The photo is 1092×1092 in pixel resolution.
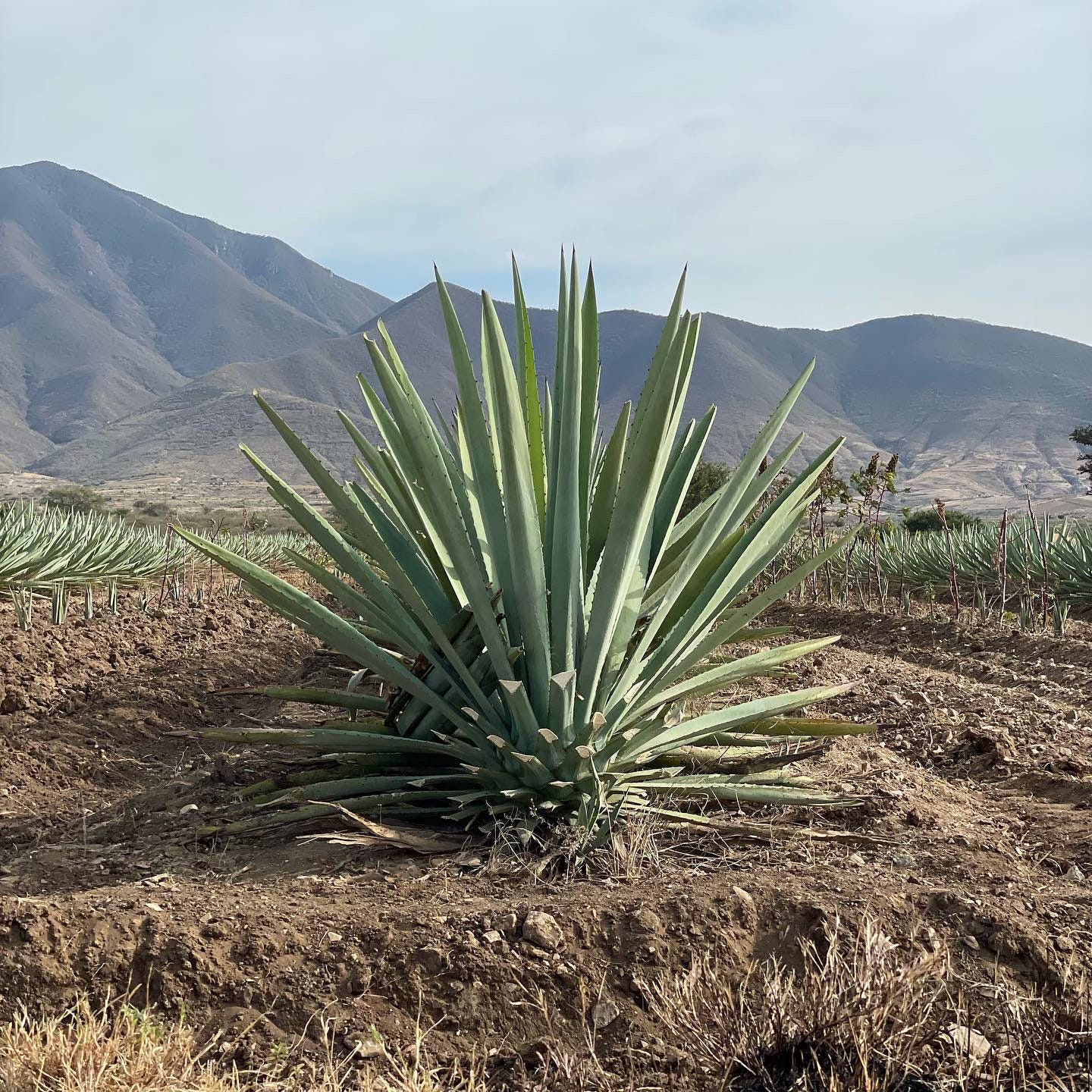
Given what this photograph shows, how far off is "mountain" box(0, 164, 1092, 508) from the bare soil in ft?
191

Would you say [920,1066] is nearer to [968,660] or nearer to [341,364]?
[968,660]

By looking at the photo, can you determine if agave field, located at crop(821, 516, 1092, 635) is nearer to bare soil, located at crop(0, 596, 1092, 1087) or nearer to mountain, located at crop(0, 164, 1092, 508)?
bare soil, located at crop(0, 596, 1092, 1087)

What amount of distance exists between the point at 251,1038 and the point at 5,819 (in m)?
1.99

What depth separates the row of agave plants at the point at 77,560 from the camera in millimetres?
7937

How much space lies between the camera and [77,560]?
31.2 feet

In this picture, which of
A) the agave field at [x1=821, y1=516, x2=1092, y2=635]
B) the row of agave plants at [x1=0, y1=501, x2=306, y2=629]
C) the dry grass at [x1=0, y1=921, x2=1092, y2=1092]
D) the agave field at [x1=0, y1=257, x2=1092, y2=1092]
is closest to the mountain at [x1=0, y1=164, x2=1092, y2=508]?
the agave field at [x1=821, y1=516, x2=1092, y2=635]

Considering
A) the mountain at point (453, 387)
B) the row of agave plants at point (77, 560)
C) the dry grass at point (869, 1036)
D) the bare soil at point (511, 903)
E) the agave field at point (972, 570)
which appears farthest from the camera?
the mountain at point (453, 387)

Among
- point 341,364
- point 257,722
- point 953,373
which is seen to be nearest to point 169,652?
point 257,722

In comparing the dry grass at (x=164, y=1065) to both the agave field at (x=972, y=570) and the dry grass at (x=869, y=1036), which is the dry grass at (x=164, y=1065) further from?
the agave field at (x=972, y=570)

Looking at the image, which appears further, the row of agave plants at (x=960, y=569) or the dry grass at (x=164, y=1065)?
the row of agave plants at (x=960, y=569)

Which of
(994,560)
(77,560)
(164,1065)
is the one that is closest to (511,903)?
(164,1065)

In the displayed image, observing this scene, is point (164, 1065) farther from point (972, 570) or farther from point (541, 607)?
point (972, 570)

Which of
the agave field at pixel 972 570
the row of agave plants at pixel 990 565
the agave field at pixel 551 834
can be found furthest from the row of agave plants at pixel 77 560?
the row of agave plants at pixel 990 565

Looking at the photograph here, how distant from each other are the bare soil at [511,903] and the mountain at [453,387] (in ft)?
191
